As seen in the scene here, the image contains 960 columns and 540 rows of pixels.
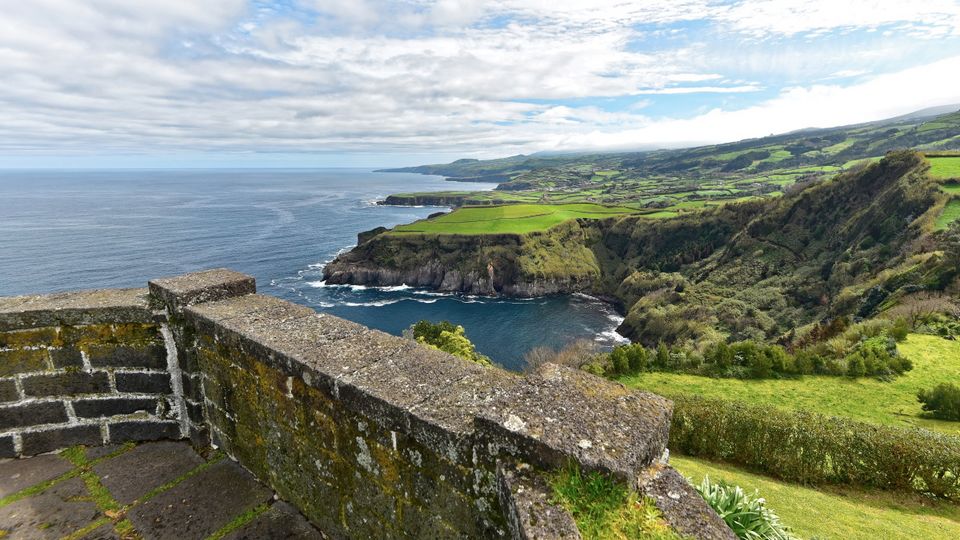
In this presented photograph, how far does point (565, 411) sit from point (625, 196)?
200093 millimetres

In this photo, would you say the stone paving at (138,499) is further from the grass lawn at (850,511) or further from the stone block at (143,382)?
the grass lawn at (850,511)

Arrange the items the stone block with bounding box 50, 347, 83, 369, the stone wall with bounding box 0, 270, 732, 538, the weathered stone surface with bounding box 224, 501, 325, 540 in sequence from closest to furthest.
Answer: the stone wall with bounding box 0, 270, 732, 538, the weathered stone surface with bounding box 224, 501, 325, 540, the stone block with bounding box 50, 347, 83, 369

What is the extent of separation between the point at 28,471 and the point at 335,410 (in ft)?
12.8

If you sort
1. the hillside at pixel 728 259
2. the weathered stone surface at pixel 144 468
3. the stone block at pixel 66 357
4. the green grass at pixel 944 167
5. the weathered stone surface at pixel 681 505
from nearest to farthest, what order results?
1. the weathered stone surface at pixel 681 505
2. the weathered stone surface at pixel 144 468
3. the stone block at pixel 66 357
4. the hillside at pixel 728 259
5. the green grass at pixel 944 167

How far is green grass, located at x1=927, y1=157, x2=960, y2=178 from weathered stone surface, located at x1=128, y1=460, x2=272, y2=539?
103457 millimetres

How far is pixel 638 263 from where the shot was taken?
11062 cm

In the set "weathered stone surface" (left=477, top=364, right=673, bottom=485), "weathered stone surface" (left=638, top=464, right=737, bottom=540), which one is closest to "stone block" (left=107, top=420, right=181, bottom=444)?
"weathered stone surface" (left=477, top=364, right=673, bottom=485)

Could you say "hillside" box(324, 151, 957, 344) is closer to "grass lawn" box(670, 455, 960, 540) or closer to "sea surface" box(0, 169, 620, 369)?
"sea surface" box(0, 169, 620, 369)

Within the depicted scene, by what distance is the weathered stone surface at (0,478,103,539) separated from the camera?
419 cm

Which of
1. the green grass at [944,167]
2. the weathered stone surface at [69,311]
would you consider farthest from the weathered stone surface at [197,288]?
the green grass at [944,167]

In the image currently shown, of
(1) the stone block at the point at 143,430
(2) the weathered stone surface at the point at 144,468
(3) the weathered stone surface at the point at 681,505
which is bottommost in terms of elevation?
(2) the weathered stone surface at the point at 144,468

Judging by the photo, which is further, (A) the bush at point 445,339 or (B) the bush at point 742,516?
(A) the bush at point 445,339

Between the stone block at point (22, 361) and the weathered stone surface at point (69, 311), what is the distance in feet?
0.93

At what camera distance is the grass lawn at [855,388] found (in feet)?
81.3
